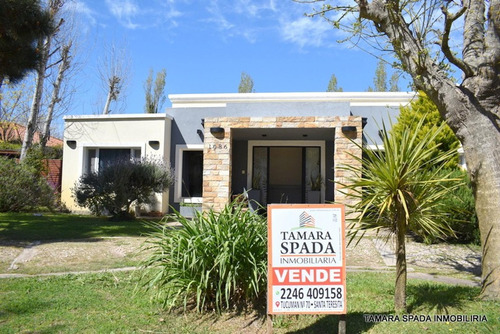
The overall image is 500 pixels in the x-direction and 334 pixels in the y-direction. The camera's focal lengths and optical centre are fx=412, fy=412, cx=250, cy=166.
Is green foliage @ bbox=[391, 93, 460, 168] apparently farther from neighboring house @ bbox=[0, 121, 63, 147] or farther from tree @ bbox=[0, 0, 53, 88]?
neighboring house @ bbox=[0, 121, 63, 147]

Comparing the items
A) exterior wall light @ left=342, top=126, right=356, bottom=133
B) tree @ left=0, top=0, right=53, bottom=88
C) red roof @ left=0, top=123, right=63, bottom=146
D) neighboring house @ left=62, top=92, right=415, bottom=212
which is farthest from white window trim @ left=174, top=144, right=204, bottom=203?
red roof @ left=0, top=123, right=63, bottom=146

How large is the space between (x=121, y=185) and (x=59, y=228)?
234cm

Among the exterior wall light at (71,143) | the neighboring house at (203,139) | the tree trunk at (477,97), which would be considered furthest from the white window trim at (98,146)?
the tree trunk at (477,97)

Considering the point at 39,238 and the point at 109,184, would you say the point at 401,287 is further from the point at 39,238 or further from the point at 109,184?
the point at 109,184

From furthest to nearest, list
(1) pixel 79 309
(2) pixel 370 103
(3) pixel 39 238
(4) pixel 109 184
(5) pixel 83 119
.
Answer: (5) pixel 83 119 < (2) pixel 370 103 < (4) pixel 109 184 < (3) pixel 39 238 < (1) pixel 79 309

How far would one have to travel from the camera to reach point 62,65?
815 inches

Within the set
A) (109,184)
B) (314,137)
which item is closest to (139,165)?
(109,184)

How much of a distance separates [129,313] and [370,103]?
39.5 ft

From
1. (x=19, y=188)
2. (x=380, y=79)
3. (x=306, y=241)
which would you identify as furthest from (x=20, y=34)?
(x=380, y=79)

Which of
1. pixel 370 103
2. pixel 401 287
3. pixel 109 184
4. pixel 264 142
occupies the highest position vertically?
pixel 370 103

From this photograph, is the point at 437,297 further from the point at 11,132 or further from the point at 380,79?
the point at 11,132

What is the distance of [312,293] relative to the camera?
3957 millimetres

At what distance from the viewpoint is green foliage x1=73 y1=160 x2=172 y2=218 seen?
12633mm

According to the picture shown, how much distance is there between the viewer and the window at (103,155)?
15.7 meters
